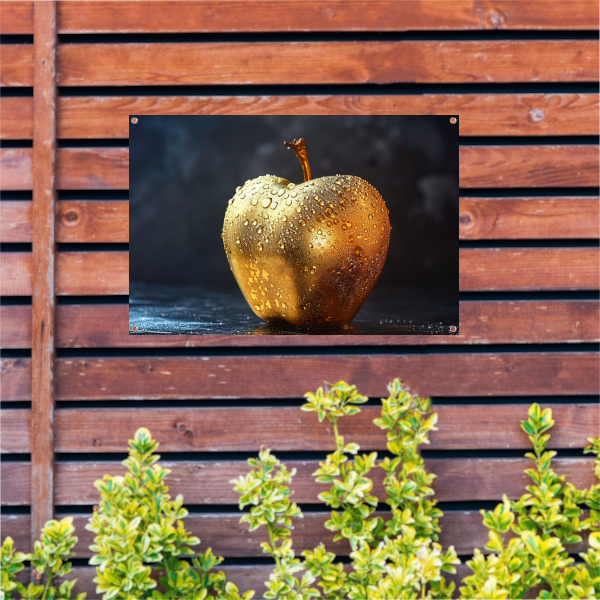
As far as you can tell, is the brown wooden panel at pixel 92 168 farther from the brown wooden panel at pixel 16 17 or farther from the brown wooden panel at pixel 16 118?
the brown wooden panel at pixel 16 17

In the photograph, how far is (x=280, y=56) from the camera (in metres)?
1.34

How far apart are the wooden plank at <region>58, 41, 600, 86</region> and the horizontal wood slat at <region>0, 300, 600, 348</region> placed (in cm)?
59

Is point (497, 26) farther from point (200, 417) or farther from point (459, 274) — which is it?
point (200, 417)

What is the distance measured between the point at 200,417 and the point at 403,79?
1025 mm

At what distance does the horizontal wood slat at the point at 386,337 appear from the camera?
4.42ft

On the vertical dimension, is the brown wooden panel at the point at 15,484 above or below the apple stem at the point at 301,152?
below

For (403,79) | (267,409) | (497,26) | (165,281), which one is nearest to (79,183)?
(165,281)

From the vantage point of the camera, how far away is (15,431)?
1.35 meters

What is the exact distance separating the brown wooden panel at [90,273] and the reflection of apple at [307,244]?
31 centimetres

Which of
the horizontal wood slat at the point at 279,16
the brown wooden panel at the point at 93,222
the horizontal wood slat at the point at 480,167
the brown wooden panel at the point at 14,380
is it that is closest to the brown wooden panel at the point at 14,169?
the horizontal wood slat at the point at 480,167

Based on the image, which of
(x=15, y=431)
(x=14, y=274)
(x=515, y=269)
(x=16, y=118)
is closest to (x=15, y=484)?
(x=15, y=431)

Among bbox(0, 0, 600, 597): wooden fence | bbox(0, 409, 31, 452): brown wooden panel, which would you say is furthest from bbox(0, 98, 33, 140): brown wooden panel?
bbox(0, 409, 31, 452): brown wooden panel

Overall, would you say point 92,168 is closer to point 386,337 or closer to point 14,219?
point 14,219

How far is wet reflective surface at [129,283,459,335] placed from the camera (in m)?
1.30
